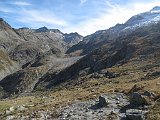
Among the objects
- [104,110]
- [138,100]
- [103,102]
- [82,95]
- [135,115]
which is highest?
Answer: [138,100]

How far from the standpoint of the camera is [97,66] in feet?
572

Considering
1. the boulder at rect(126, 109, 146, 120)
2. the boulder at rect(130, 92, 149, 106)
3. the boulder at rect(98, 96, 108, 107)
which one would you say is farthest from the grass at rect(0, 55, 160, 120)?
the boulder at rect(98, 96, 108, 107)

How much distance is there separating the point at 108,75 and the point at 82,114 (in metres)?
79.5

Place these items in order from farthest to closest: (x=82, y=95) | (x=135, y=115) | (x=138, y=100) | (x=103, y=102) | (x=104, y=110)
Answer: (x=82, y=95)
(x=103, y=102)
(x=104, y=110)
(x=138, y=100)
(x=135, y=115)

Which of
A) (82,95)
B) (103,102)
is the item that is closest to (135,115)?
(103,102)

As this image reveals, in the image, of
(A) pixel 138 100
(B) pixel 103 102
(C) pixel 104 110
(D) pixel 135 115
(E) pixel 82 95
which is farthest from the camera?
(E) pixel 82 95

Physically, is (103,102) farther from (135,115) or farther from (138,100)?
(135,115)

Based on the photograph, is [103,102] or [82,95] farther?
[82,95]

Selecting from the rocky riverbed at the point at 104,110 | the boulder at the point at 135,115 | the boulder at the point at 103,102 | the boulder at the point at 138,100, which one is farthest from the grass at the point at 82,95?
the boulder at the point at 103,102

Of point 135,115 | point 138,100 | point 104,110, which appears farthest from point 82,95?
point 135,115

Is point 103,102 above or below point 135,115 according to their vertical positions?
above

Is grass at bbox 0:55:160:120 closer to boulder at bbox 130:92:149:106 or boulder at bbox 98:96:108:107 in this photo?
boulder at bbox 130:92:149:106

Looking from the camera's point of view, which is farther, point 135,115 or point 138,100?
point 138,100

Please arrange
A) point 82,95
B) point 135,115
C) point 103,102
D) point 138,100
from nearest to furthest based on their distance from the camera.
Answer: point 135,115, point 138,100, point 103,102, point 82,95
